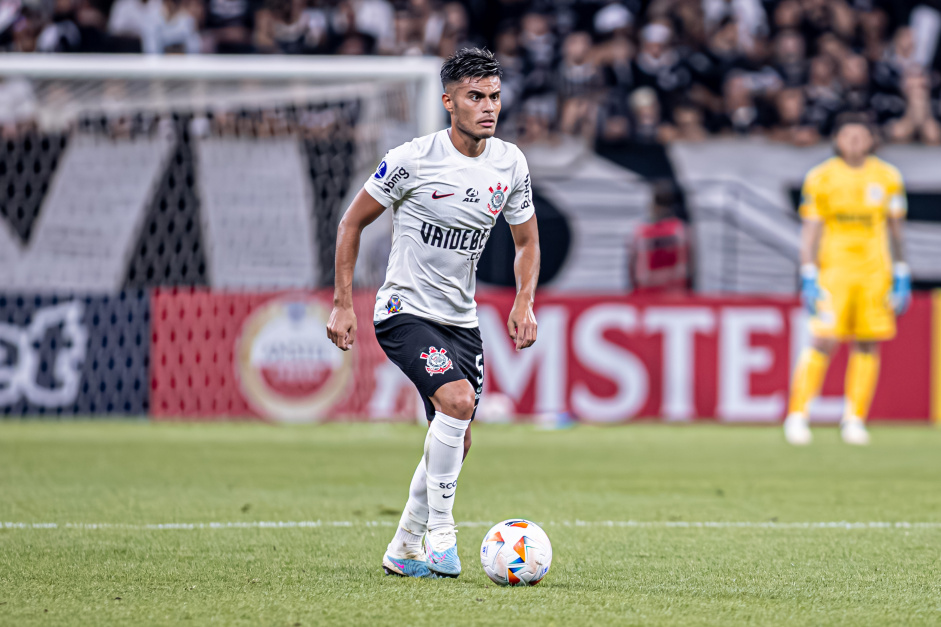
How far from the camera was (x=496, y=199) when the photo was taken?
4.54 metres

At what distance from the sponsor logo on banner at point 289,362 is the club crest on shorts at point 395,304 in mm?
6657

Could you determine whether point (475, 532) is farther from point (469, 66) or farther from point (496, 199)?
point (469, 66)

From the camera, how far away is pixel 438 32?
1400cm

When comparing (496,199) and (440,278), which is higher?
(496,199)

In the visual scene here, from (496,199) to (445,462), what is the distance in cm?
94

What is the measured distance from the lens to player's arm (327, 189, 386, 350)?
170 inches

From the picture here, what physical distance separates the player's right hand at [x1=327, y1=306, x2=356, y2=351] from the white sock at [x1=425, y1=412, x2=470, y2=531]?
0.39 metres

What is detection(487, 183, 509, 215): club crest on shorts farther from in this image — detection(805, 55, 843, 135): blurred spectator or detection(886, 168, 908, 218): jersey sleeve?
detection(805, 55, 843, 135): blurred spectator

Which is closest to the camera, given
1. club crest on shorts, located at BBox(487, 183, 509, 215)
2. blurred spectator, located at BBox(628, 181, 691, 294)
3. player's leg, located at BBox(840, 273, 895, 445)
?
club crest on shorts, located at BBox(487, 183, 509, 215)

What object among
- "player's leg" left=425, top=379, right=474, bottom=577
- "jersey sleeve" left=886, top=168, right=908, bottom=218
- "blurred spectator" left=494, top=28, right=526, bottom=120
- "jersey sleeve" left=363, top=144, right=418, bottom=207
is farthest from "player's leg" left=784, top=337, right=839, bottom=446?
"jersey sleeve" left=363, top=144, right=418, bottom=207

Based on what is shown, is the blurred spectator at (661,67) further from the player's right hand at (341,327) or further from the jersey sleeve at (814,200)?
the player's right hand at (341,327)

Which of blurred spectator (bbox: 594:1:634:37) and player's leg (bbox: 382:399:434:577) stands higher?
blurred spectator (bbox: 594:1:634:37)

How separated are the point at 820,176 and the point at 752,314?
2065mm

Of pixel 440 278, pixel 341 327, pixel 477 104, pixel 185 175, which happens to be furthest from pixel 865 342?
pixel 341 327
